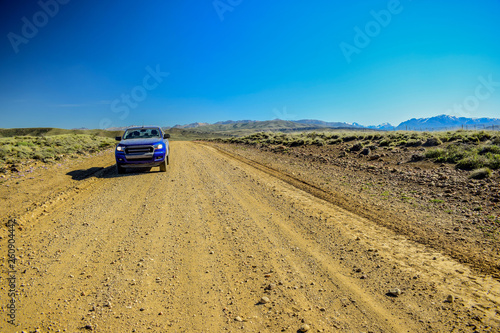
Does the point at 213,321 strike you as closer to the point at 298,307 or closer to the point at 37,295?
the point at 298,307

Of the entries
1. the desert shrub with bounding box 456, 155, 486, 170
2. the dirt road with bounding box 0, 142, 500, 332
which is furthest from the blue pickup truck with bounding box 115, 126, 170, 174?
the desert shrub with bounding box 456, 155, 486, 170

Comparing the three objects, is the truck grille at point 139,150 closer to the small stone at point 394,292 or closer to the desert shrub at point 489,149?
the small stone at point 394,292

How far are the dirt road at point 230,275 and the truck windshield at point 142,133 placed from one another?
5.86 m

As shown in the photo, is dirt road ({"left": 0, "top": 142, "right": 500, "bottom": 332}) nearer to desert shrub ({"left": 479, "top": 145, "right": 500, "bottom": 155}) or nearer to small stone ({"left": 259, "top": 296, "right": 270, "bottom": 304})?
small stone ({"left": 259, "top": 296, "right": 270, "bottom": 304})

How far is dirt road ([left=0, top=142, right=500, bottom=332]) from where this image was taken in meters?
2.97

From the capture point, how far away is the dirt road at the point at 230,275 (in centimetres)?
297

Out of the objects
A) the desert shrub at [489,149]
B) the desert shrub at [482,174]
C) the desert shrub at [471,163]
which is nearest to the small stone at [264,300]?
the desert shrub at [482,174]

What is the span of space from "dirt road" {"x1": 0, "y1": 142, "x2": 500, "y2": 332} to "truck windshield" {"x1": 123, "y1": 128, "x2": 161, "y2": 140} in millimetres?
5856

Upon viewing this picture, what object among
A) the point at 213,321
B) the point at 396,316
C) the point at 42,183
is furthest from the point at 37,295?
the point at 42,183

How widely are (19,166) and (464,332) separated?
15458 mm

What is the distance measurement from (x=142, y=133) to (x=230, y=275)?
1049 centimetres

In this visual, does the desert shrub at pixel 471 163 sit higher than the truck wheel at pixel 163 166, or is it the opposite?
the desert shrub at pixel 471 163

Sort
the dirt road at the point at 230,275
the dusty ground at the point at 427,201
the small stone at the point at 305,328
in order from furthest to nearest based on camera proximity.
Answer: the dusty ground at the point at 427,201 → the dirt road at the point at 230,275 → the small stone at the point at 305,328

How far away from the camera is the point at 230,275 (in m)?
3.84
